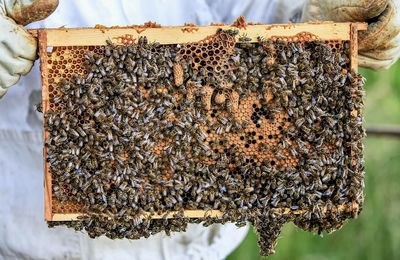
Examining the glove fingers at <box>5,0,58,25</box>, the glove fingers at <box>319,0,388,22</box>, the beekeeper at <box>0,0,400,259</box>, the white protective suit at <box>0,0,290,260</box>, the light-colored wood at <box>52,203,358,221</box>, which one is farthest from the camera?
the white protective suit at <box>0,0,290,260</box>

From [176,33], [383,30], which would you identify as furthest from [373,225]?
[176,33]

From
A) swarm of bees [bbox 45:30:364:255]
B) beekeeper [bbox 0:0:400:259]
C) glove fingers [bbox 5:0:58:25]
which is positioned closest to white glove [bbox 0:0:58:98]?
glove fingers [bbox 5:0:58:25]

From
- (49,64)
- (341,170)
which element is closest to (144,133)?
(49,64)

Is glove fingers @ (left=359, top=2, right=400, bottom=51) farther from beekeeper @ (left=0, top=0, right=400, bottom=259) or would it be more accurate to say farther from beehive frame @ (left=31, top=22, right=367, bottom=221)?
beehive frame @ (left=31, top=22, right=367, bottom=221)

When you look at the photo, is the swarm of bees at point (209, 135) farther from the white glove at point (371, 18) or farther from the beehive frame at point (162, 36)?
the white glove at point (371, 18)

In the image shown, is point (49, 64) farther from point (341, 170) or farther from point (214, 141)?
point (341, 170)

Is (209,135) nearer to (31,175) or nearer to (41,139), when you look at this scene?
(41,139)
